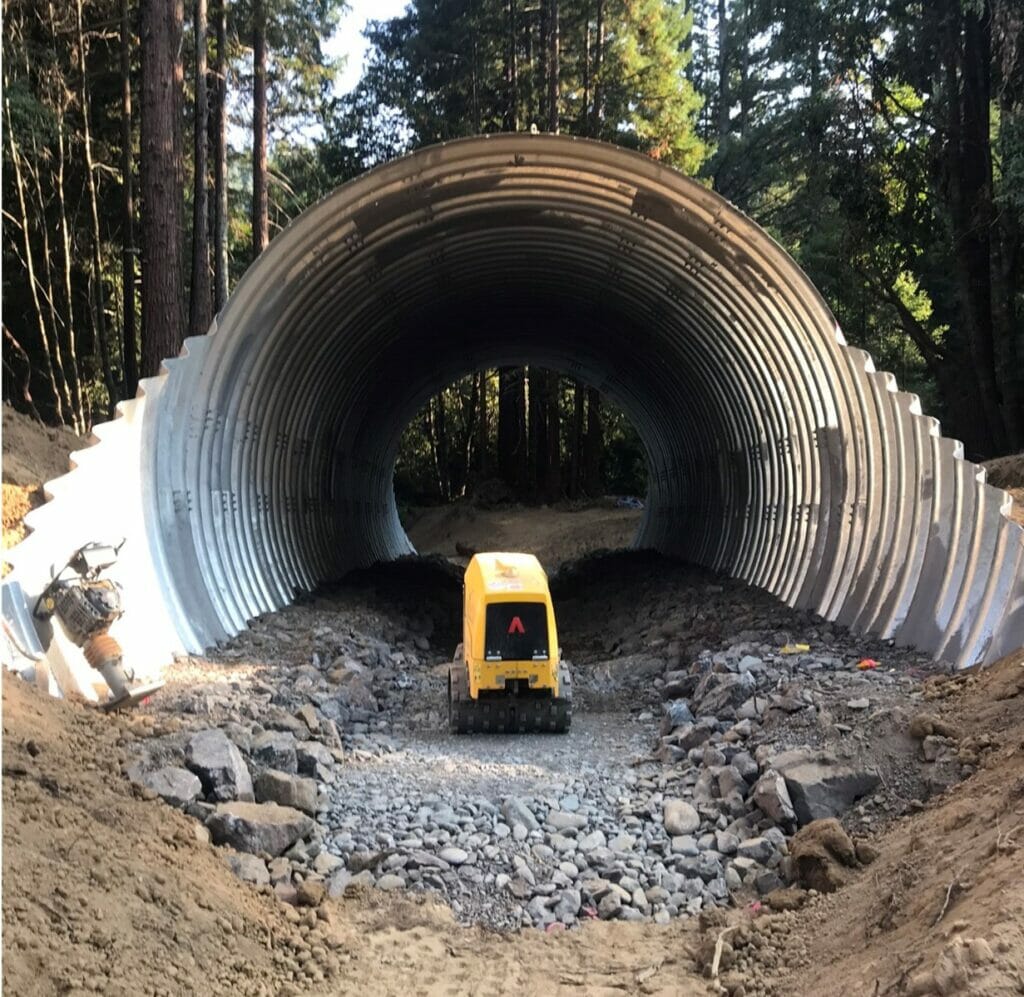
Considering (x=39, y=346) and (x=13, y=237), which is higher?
(x=13, y=237)

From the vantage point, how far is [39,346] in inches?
888

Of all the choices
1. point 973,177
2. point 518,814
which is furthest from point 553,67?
point 518,814

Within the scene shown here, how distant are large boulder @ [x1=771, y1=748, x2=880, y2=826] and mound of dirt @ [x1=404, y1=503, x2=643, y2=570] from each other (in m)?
14.9

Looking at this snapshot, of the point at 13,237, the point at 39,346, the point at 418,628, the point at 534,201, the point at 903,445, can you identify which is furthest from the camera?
the point at 39,346

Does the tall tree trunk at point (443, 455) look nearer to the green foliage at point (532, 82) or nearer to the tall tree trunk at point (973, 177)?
the green foliage at point (532, 82)

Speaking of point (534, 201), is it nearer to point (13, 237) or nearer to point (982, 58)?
point (982, 58)

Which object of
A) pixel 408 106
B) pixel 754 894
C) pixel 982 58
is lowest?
pixel 754 894

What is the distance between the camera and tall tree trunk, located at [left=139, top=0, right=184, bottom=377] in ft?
38.5

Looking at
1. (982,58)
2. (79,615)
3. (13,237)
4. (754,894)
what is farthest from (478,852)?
(13,237)

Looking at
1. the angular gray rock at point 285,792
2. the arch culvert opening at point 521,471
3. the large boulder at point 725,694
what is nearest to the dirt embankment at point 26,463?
the angular gray rock at point 285,792

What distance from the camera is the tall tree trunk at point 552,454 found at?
27292 millimetres

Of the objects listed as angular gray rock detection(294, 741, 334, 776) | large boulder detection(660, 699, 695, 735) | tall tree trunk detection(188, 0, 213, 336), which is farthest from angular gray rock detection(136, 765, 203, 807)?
tall tree trunk detection(188, 0, 213, 336)

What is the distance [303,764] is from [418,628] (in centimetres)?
585

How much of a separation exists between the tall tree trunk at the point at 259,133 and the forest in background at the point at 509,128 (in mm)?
56
